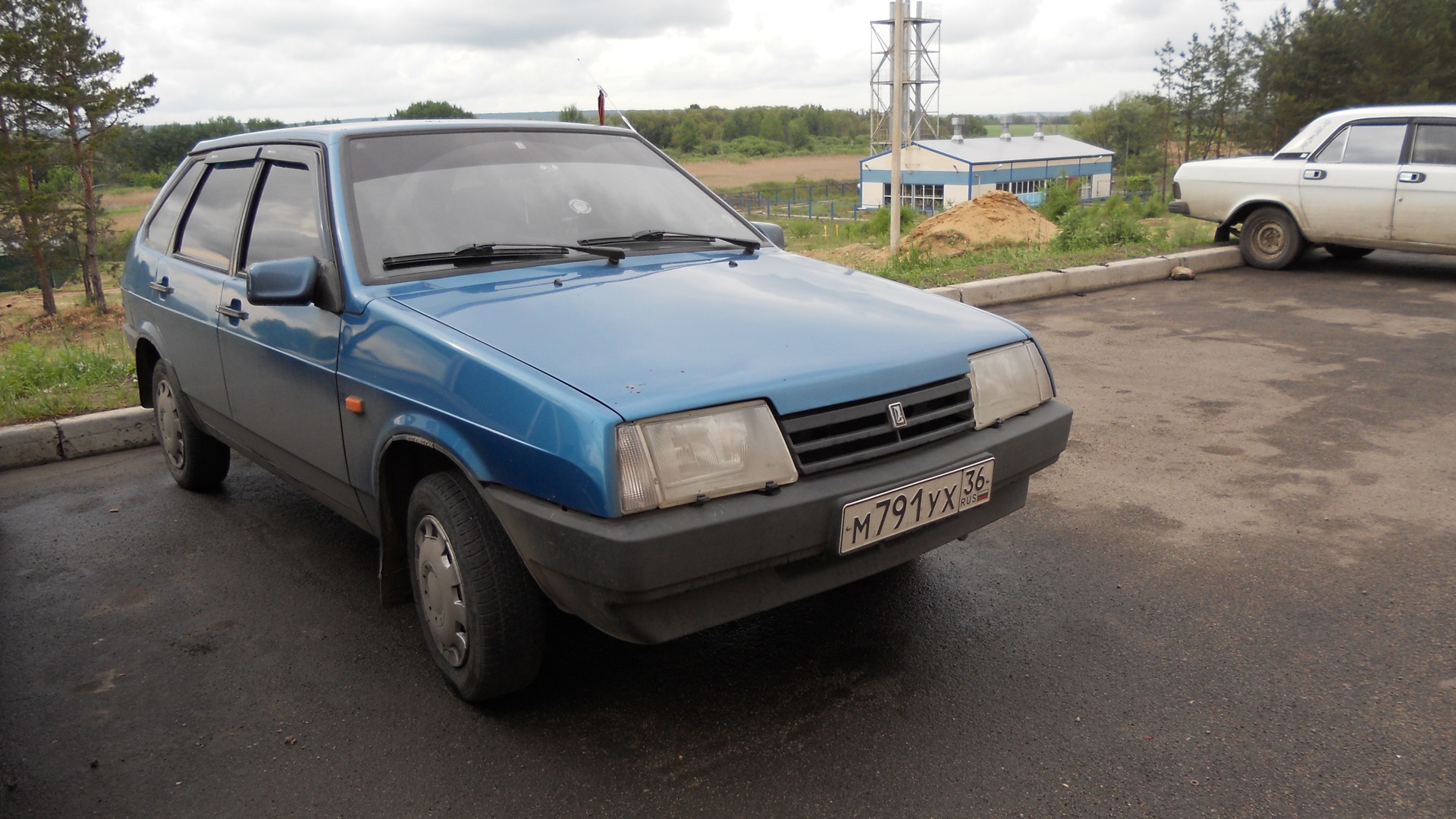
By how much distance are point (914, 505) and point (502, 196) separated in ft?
5.74

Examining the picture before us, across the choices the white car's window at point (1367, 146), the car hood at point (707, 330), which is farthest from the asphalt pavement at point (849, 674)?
the white car's window at point (1367, 146)

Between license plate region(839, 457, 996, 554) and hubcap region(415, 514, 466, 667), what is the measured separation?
1021 mm

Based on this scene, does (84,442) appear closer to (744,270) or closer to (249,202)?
(249,202)

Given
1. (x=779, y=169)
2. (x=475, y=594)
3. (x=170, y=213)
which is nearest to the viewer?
(x=475, y=594)

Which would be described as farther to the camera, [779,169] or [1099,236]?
[779,169]

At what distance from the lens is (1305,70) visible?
82.9 feet

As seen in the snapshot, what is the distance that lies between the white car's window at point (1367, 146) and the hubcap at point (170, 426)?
388 inches

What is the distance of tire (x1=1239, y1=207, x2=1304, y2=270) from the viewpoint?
980cm

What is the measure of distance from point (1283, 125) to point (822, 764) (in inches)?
1127

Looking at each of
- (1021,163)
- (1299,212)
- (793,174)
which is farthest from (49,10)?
(793,174)

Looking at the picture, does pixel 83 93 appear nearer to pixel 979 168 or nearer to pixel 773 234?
pixel 773 234

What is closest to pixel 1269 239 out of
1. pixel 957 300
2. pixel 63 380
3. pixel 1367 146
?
pixel 1367 146

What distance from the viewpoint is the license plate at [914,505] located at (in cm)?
236

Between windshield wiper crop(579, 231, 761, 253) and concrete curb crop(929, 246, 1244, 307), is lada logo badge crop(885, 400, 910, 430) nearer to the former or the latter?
windshield wiper crop(579, 231, 761, 253)
